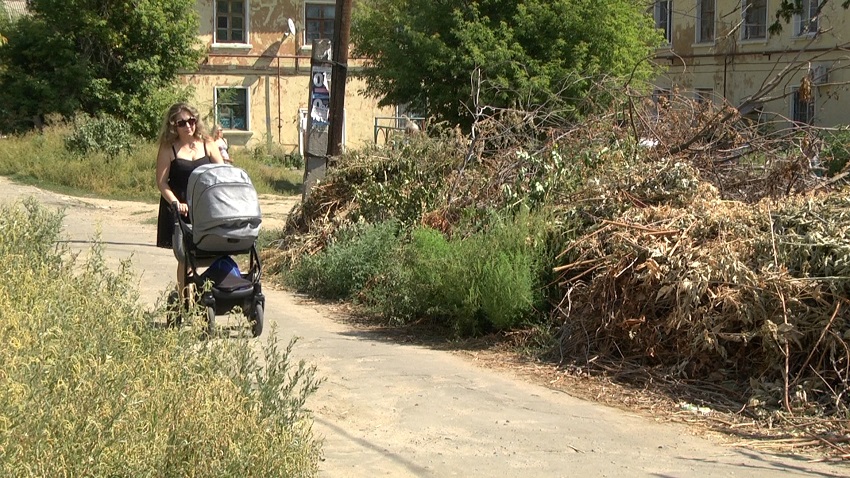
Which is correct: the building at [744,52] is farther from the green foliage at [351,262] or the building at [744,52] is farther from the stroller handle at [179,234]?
the stroller handle at [179,234]

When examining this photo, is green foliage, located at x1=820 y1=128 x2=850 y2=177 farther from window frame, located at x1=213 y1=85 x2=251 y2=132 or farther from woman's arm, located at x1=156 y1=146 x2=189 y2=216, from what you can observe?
window frame, located at x1=213 y1=85 x2=251 y2=132

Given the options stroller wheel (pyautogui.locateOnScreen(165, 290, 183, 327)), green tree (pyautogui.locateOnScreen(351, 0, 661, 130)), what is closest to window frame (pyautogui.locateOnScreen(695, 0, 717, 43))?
green tree (pyautogui.locateOnScreen(351, 0, 661, 130))

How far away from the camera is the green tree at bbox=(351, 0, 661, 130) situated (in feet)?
64.0

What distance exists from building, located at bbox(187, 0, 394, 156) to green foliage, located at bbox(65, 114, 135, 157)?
1091cm

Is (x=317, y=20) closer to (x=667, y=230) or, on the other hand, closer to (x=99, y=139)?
(x=99, y=139)

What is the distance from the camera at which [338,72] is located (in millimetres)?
14531

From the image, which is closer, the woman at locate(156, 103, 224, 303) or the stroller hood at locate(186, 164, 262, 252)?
the stroller hood at locate(186, 164, 262, 252)

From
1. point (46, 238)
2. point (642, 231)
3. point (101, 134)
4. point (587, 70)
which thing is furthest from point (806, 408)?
point (101, 134)

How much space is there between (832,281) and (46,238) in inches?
246

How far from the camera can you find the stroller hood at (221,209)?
26.8ft

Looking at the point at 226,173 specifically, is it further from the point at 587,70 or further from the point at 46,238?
the point at 587,70

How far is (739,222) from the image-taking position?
8.05 meters

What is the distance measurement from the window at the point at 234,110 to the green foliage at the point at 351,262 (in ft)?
83.1

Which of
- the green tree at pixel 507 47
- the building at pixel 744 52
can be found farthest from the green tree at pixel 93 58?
the building at pixel 744 52
